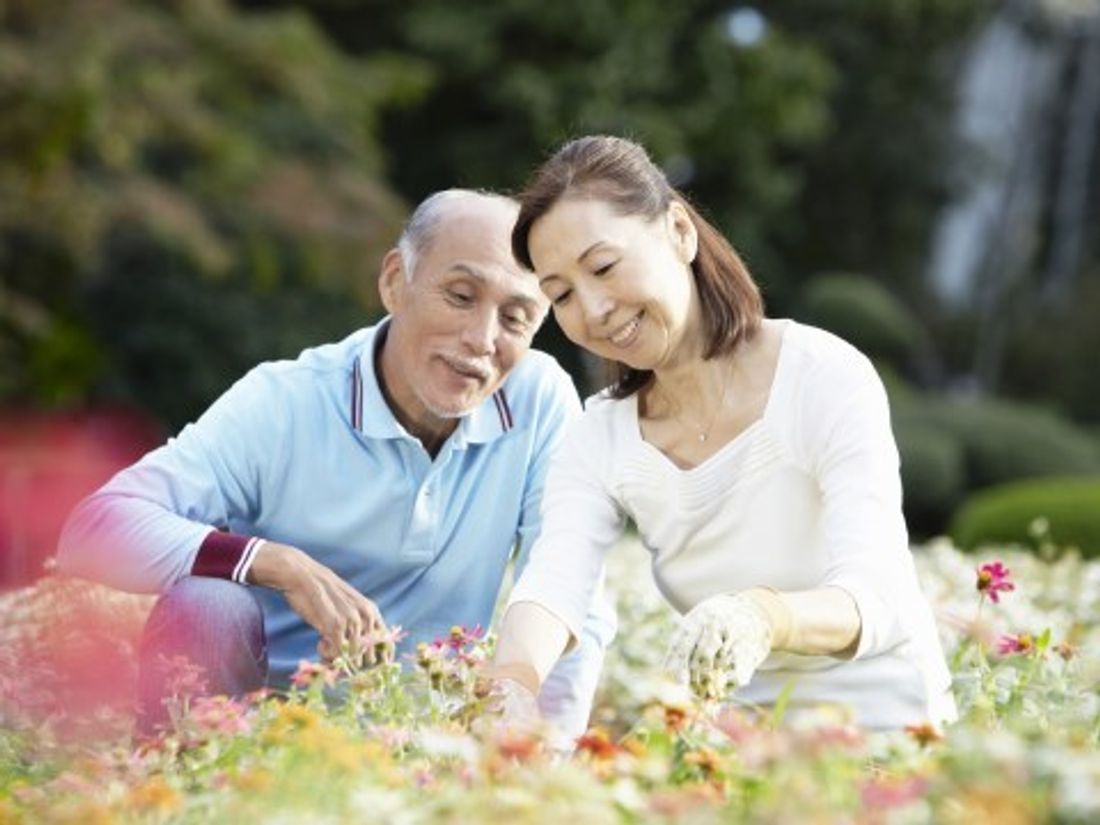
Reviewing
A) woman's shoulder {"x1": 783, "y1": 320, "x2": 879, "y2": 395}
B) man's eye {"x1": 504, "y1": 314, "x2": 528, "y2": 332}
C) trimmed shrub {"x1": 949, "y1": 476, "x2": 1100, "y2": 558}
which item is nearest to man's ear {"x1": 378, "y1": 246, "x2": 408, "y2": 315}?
man's eye {"x1": 504, "y1": 314, "x2": 528, "y2": 332}

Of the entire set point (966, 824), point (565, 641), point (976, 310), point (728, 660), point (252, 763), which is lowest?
point (966, 824)

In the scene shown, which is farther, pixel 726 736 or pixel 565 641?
pixel 565 641

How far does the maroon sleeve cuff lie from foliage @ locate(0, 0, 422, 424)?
9.47 meters

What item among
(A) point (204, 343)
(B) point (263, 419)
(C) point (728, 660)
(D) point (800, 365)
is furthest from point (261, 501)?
(A) point (204, 343)

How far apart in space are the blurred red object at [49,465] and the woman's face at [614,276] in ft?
13.6

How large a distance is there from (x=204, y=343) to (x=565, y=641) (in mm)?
13526

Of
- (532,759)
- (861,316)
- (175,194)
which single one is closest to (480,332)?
(532,759)

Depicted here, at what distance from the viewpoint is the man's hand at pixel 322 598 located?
3.23 m

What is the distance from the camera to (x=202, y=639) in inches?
134

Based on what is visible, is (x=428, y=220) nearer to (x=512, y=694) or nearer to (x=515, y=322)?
(x=515, y=322)

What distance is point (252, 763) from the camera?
2.66 metres

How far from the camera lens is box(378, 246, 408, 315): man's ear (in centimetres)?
380

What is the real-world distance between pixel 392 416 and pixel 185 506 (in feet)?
1.29

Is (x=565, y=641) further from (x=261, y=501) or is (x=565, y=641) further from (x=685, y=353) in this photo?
(x=261, y=501)
